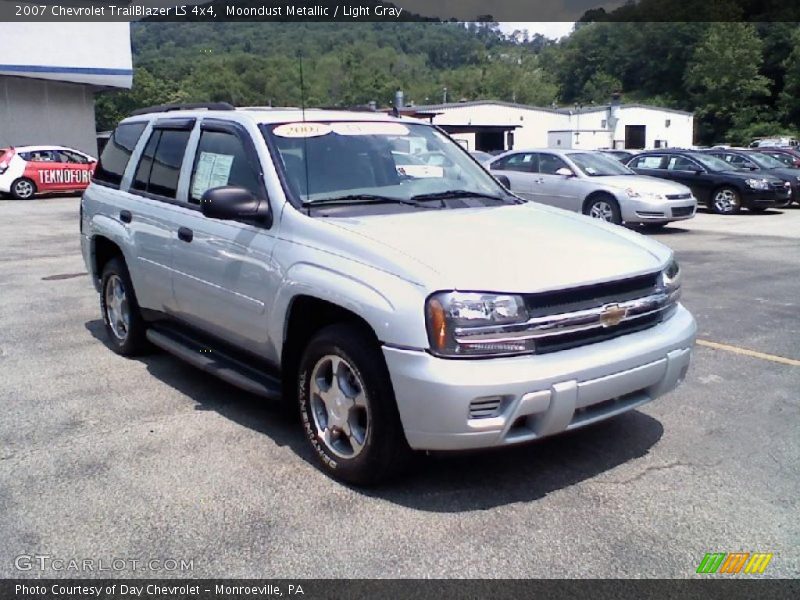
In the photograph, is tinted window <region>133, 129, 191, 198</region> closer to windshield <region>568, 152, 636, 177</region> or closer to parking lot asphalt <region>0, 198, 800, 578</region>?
parking lot asphalt <region>0, 198, 800, 578</region>

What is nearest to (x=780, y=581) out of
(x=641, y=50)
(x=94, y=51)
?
(x=94, y=51)

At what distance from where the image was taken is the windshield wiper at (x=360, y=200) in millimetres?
4198

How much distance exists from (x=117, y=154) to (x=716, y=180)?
52.2 ft

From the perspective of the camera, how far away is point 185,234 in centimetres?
479

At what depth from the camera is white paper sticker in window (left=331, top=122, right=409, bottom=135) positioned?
4.70m

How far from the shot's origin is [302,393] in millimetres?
4008

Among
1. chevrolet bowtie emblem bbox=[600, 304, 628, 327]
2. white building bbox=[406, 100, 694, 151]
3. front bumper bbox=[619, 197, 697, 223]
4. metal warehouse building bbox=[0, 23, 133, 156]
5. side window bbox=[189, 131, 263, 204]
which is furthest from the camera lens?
white building bbox=[406, 100, 694, 151]

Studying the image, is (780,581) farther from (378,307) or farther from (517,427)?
(378,307)

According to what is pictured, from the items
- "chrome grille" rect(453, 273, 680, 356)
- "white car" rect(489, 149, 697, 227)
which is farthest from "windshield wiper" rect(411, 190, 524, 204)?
"white car" rect(489, 149, 697, 227)

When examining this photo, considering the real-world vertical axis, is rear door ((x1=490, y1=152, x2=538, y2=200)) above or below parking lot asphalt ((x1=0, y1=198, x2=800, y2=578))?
above

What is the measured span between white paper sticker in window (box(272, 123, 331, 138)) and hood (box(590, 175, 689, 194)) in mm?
10222

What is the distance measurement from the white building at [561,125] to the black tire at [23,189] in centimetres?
2688

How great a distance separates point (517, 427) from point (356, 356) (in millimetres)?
797

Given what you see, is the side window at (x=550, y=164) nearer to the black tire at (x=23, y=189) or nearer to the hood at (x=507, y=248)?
the hood at (x=507, y=248)
